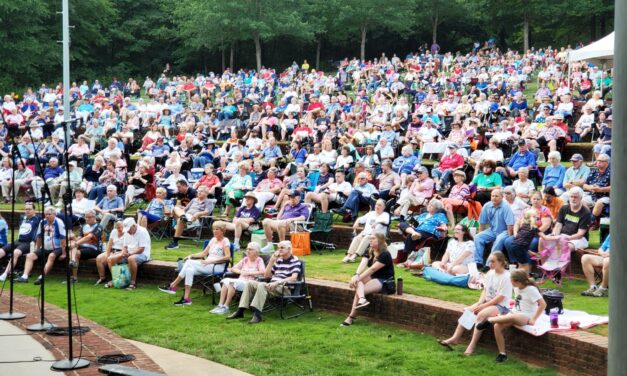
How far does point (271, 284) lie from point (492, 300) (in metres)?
3.32

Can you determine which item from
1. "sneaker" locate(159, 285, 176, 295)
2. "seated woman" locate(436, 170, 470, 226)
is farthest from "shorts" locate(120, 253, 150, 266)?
"seated woman" locate(436, 170, 470, 226)

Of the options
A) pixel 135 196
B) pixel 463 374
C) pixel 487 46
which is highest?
pixel 487 46

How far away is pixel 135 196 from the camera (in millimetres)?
18359

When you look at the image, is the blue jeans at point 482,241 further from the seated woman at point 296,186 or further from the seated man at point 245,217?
the seated man at point 245,217

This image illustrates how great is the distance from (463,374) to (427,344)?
117 cm

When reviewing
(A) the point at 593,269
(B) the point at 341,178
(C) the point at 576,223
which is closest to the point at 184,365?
(A) the point at 593,269

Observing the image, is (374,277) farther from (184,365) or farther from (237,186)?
(237,186)

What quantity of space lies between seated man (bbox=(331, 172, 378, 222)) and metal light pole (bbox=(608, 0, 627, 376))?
41.7 ft

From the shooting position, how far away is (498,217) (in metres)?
12.2

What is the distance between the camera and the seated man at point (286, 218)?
1473cm

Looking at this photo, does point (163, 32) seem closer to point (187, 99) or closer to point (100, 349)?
point (187, 99)

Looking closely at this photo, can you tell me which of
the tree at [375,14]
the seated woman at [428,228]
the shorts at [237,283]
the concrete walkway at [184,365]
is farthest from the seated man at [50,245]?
the tree at [375,14]

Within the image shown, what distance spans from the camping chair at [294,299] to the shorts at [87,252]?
13.1 feet

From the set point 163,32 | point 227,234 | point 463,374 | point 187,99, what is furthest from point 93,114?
point 163,32
